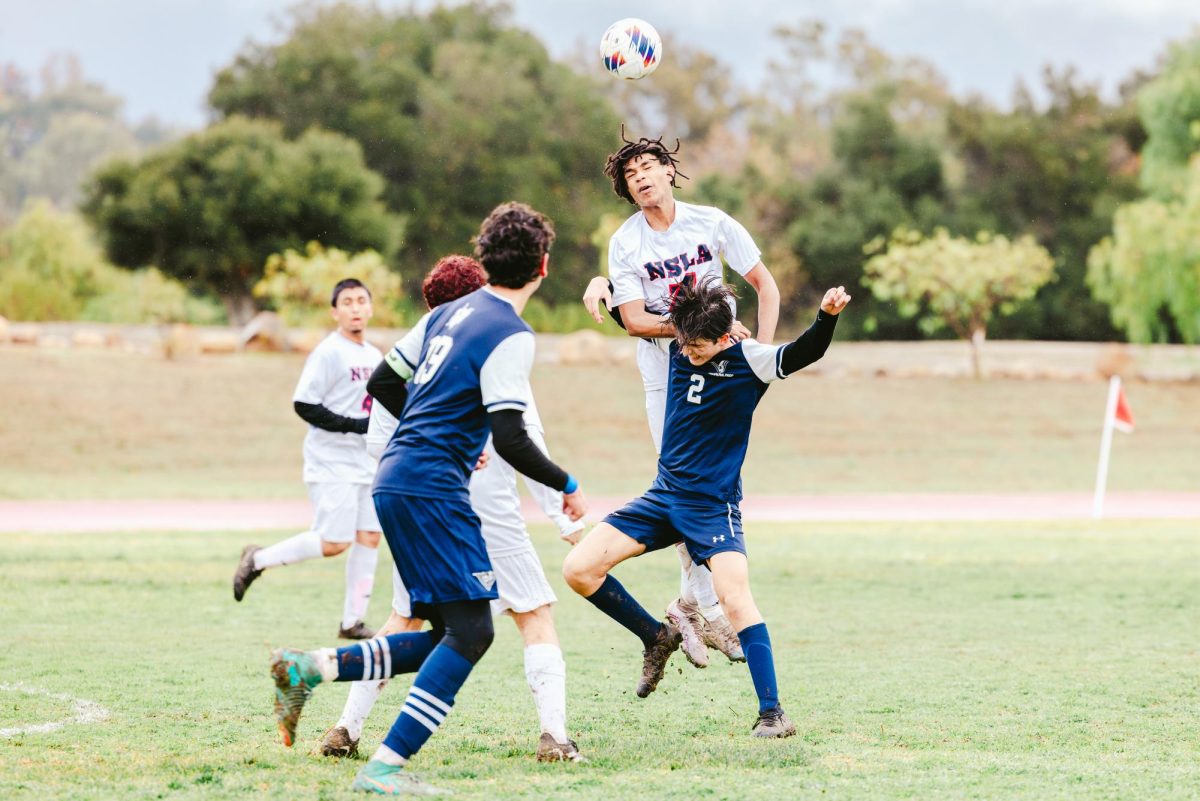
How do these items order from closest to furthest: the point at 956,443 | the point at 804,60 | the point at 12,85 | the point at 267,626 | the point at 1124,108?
the point at 267,626 < the point at 956,443 < the point at 1124,108 < the point at 804,60 < the point at 12,85

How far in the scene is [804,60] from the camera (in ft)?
268

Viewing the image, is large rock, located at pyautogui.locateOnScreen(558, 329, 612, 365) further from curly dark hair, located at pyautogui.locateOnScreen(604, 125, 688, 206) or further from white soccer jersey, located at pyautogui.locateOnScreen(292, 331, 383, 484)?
curly dark hair, located at pyautogui.locateOnScreen(604, 125, 688, 206)

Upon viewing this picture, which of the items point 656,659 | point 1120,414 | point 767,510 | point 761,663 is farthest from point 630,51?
point 767,510

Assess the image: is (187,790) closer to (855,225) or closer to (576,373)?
(576,373)

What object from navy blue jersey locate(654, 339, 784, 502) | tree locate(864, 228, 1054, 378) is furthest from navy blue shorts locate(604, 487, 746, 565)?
tree locate(864, 228, 1054, 378)

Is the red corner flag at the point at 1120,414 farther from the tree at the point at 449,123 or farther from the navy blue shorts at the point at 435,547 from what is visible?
the tree at the point at 449,123

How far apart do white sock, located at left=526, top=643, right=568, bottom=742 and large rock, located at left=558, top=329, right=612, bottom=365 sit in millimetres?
31728

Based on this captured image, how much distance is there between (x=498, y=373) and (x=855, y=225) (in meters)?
43.7

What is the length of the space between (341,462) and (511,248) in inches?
183

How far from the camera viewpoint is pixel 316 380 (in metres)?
9.27

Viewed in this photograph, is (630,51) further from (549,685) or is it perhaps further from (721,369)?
(549,685)

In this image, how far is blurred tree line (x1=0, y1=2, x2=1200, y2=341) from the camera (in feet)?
147

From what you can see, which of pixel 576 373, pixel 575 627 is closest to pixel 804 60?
pixel 576 373

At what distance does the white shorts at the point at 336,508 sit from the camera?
9.41m
